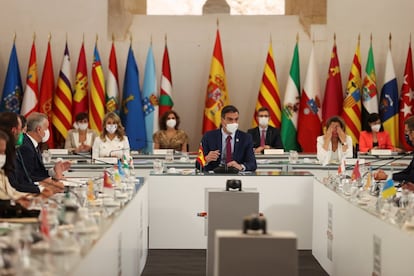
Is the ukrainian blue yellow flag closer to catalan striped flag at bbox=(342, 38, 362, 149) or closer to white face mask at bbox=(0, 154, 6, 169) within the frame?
catalan striped flag at bbox=(342, 38, 362, 149)

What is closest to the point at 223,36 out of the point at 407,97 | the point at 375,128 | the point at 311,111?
the point at 311,111

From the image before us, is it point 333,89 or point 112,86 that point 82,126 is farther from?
point 333,89

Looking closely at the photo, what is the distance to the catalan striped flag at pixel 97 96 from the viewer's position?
36.9ft

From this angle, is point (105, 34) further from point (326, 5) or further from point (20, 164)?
point (20, 164)

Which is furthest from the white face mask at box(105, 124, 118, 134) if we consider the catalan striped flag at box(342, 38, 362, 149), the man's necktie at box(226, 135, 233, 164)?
the catalan striped flag at box(342, 38, 362, 149)

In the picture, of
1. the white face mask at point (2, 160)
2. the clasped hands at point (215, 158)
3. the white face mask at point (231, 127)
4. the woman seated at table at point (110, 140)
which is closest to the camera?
the white face mask at point (2, 160)

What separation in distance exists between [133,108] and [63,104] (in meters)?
0.97

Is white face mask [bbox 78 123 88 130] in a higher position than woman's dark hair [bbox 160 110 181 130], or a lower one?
lower

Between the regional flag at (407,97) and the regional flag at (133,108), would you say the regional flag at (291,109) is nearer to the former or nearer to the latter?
the regional flag at (407,97)

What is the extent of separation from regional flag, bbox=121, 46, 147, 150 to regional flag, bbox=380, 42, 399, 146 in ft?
10.9

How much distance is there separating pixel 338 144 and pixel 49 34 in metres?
4.91

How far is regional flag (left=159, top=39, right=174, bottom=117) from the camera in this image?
11359 mm

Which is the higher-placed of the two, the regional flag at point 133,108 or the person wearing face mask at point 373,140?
the regional flag at point 133,108

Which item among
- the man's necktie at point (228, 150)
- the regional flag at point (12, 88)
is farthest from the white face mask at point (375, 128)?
the regional flag at point (12, 88)
